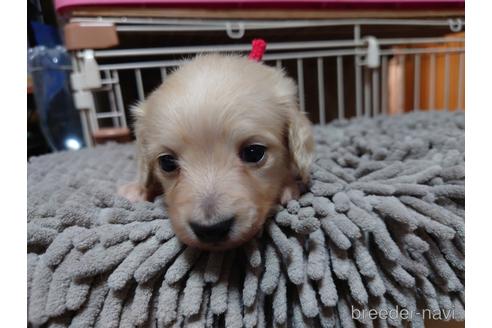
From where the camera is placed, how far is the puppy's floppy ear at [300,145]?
1054 millimetres

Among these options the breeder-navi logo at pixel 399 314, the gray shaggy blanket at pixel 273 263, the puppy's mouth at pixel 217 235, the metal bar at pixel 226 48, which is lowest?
the breeder-navi logo at pixel 399 314

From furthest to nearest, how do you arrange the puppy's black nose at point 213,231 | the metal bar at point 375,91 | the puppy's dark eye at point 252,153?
1. the metal bar at point 375,91
2. the puppy's dark eye at point 252,153
3. the puppy's black nose at point 213,231

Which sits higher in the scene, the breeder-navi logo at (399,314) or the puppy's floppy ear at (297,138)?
the puppy's floppy ear at (297,138)

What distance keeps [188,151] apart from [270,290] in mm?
373

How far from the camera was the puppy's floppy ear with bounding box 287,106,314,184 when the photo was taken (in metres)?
1.05

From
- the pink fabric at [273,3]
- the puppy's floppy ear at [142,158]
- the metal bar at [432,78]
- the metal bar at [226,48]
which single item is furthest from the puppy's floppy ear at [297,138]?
the metal bar at [432,78]

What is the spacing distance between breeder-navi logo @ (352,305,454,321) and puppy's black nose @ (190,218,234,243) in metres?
0.34

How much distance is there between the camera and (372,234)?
925 millimetres

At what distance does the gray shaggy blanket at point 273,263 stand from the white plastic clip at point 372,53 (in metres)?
0.96

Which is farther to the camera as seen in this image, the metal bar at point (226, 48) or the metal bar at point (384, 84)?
the metal bar at point (384, 84)

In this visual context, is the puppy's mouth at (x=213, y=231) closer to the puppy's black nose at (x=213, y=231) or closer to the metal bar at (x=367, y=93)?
the puppy's black nose at (x=213, y=231)

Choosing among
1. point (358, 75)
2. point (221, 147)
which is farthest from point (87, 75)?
point (358, 75)

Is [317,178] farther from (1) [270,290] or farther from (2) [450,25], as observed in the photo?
(2) [450,25]

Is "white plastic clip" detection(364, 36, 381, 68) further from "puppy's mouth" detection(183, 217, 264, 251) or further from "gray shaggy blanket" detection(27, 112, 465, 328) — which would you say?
"puppy's mouth" detection(183, 217, 264, 251)
